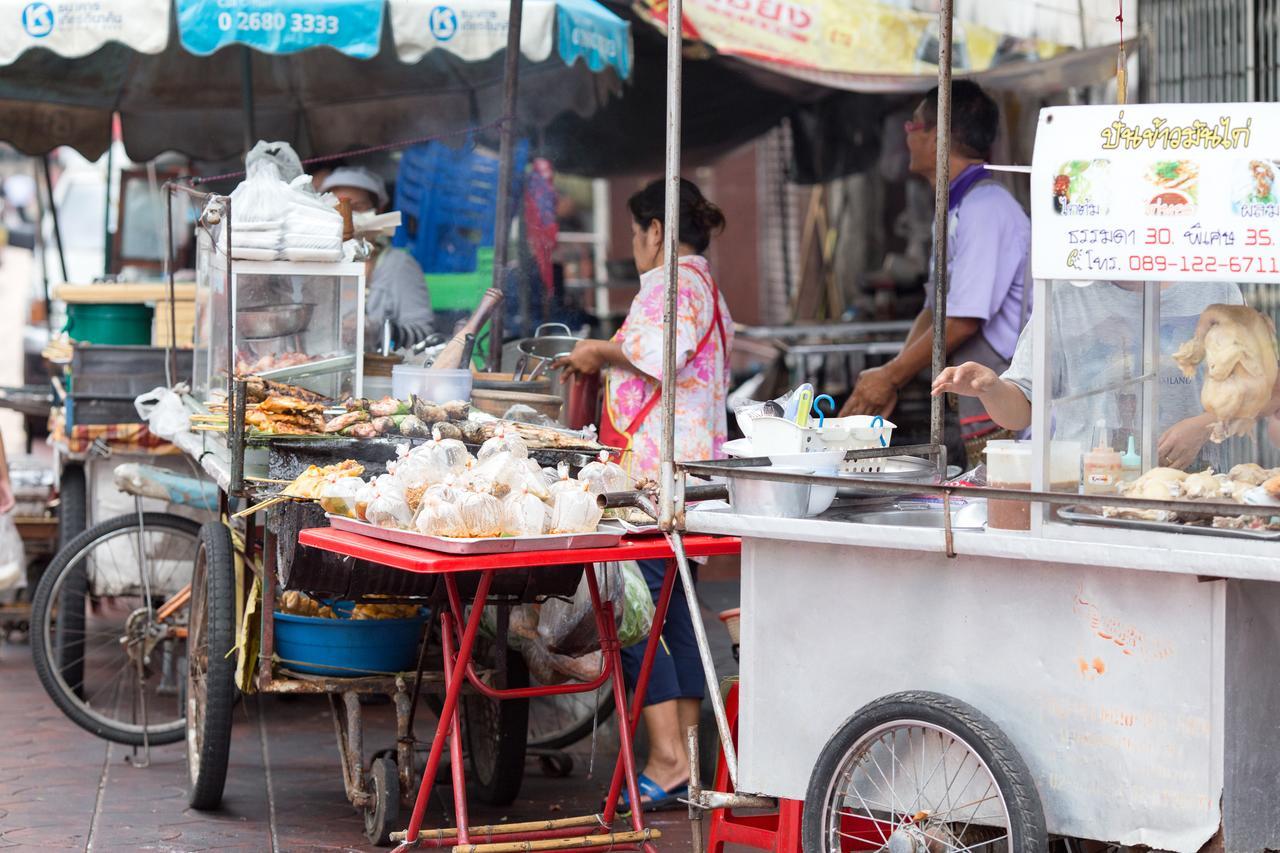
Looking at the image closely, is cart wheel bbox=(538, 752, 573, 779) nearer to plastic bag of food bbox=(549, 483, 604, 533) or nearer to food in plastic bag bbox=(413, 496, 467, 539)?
plastic bag of food bbox=(549, 483, 604, 533)

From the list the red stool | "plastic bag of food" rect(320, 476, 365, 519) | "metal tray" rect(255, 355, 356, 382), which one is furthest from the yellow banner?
the red stool

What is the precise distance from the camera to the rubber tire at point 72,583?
614 cm

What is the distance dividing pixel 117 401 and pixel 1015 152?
606cm

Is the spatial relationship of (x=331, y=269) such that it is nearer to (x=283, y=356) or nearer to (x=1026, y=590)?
(x=283, y=356)

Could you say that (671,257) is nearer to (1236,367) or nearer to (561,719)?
(1236,367)

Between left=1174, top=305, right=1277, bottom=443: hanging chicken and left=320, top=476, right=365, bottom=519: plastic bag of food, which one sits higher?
left=1174, top=305, right=1277, bottom=443: hanging chicken

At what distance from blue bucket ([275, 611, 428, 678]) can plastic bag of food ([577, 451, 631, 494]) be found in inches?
33.7

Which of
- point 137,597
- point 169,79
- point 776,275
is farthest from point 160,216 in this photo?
point 137,597

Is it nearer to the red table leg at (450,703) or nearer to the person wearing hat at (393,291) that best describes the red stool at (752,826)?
the red table leg at (450,703)

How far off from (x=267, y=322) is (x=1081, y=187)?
3.02 m

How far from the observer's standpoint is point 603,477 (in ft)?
14.1

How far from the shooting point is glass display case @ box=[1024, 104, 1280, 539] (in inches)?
115

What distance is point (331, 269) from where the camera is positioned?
5277mm

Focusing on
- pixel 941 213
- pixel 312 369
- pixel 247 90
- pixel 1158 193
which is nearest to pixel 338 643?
pixel 312 369
